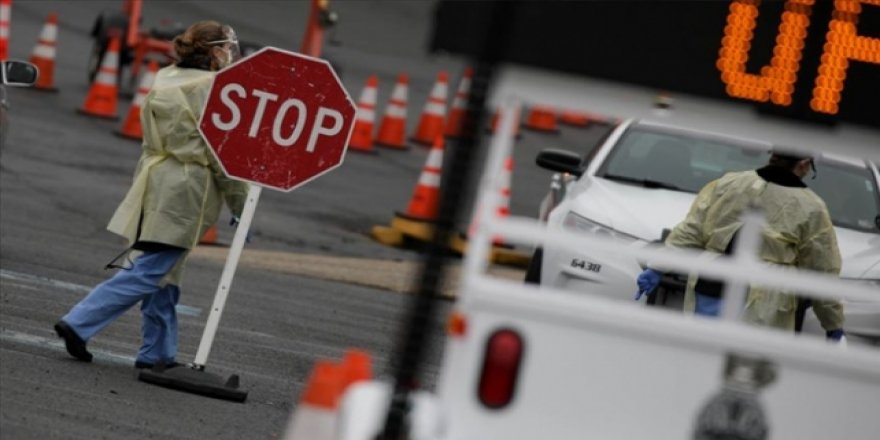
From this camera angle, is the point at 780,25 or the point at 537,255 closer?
the point at 780,25

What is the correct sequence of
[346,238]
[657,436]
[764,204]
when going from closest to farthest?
[657,436]
[764,204]
[346,238]

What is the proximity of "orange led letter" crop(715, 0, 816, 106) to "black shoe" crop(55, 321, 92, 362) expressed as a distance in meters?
5.34

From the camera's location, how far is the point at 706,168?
43.9 feet

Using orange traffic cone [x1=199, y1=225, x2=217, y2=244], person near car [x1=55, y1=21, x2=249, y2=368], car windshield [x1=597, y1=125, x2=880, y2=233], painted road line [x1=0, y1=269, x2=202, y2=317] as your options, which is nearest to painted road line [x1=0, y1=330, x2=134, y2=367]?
person near car [x1=55, y1=21, x2=249, y2=368]

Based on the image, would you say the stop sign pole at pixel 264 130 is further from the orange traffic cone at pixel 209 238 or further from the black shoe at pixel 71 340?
the orange traffic cone at pixel 209 238

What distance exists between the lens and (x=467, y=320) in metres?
5.77

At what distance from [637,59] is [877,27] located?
701 mm

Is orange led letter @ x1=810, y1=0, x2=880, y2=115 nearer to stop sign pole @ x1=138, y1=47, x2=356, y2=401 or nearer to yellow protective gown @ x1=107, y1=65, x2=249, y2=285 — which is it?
stop sign pole @ x1=138, y1=47, x2=356, y2=401

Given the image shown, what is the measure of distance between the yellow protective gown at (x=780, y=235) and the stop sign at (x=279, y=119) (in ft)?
6.26

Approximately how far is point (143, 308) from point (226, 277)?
19.7 inches

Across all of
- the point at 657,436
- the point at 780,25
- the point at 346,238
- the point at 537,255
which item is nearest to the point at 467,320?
the point at 657,436

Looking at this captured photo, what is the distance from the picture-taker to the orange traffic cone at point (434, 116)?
85.1 feet

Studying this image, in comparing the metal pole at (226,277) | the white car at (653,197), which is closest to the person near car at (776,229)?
the white car at (653,197)

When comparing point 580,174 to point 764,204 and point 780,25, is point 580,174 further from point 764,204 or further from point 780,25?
point 780,25
